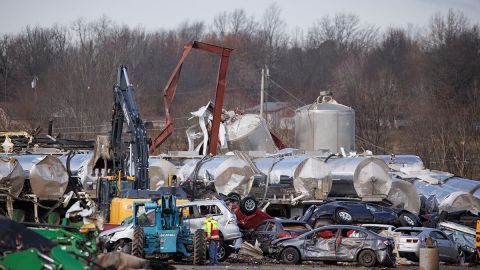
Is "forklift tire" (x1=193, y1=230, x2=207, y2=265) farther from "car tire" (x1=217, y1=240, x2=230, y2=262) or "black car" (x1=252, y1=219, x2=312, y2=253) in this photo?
"black car" (x1=252, y1=219, x2=312, y2=253)

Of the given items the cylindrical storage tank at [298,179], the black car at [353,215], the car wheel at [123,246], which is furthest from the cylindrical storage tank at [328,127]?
the car wheel at [123,246]

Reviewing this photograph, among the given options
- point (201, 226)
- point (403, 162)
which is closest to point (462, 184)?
point (403, 162)

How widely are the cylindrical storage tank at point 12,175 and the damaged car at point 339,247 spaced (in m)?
14.1

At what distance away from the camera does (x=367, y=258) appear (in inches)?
1088

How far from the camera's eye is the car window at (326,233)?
2847 centimetres

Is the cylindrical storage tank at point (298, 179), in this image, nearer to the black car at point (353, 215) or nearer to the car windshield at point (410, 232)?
the black car at point (353, 215)

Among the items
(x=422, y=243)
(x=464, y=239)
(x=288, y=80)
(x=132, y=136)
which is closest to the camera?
(x=422, y=243)

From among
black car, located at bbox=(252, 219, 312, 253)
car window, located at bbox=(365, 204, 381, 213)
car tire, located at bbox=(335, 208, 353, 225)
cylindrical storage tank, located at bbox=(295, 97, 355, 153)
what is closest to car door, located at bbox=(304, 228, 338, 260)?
black car, located at bbox=(252, 219, 312, 253)

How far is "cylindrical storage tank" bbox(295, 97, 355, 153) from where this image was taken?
5044cm

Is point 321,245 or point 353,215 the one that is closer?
point 321,245

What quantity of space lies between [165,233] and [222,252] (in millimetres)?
2537

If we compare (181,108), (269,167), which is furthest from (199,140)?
(181,108)

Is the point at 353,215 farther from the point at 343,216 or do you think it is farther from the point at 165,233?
the point at 165,233

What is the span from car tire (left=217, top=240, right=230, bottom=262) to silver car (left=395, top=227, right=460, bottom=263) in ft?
18.6
